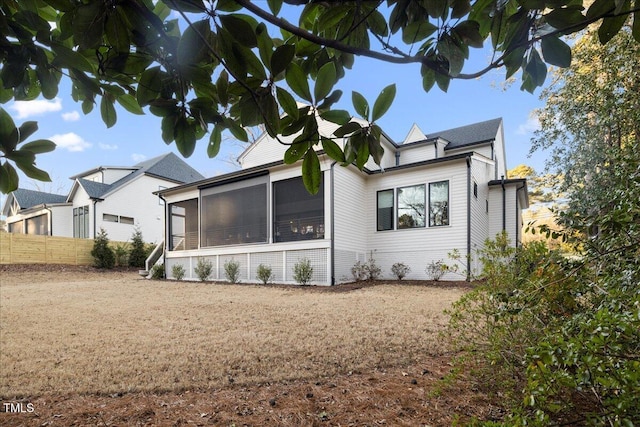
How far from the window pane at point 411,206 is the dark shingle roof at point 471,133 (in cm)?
→ 484

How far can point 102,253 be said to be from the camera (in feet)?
56.5

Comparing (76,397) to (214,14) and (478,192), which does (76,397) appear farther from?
(478,192)

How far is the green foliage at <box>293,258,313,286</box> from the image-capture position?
10.0 metres

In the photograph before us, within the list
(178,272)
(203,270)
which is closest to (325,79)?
(203,270)

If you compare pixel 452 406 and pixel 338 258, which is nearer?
pixel 452 406

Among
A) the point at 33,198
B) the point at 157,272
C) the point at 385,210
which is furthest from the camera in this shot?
the point at 33,198

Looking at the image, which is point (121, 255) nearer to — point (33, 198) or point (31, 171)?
point (33, 198)

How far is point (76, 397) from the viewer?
2.77 metres

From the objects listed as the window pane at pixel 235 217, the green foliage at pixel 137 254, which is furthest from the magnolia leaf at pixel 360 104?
the green foliage at pixel 137 254

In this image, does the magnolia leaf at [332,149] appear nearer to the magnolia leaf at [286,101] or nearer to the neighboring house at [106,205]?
the magnolia leaf at [286,101]

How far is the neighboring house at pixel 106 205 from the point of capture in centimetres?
1994

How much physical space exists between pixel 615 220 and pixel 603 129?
9.98 m

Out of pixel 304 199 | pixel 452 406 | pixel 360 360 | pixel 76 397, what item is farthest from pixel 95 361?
pixel 304 199

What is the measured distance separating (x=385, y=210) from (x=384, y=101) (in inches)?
418
